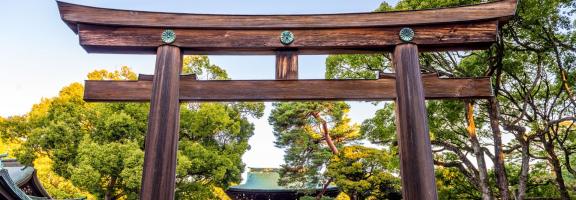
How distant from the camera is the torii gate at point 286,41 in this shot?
3.54 meters

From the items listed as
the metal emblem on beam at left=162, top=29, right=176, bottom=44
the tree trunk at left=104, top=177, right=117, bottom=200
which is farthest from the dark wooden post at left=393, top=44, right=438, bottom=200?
the tree trunk at left=104, top=177, right=117, bottom=200

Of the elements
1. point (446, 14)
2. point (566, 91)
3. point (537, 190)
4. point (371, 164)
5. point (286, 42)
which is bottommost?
point (537, 190)

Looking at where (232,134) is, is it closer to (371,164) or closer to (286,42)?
(371,164)

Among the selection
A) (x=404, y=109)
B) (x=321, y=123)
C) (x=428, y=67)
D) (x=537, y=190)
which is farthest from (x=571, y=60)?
(x=321, y=123)

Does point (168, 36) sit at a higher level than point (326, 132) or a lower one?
lower

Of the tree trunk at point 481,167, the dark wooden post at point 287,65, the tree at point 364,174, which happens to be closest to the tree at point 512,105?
the tree trunk at point 481,167

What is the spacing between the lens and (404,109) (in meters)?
3.30

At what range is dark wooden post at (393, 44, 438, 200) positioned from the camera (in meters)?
3.08

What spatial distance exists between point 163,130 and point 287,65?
4.25 ft

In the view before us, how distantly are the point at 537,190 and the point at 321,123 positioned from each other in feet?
27.7

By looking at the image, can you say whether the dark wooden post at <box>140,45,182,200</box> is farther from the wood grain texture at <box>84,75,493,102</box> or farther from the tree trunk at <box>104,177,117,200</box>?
the tree trunk at <box>104,177,117,200</box>

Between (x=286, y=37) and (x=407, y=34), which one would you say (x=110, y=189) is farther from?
(x=407, y=34)

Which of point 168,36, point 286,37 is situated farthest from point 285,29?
point 168,36

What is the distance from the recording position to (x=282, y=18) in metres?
3.65
